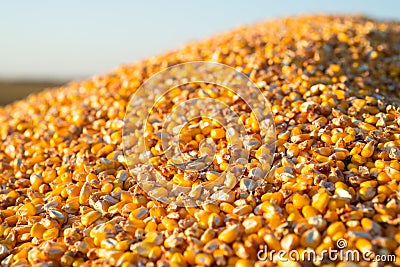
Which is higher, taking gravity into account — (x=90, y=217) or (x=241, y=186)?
(x=241, y=186)

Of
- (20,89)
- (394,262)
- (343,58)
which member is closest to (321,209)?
(394,262)

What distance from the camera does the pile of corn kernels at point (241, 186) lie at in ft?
5.56

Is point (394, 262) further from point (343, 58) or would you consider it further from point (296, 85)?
point (343, 58)

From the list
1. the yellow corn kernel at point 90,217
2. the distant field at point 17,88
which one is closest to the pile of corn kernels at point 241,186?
the yellow corn kernel at point 90,217

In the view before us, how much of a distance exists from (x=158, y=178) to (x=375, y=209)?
106 centimetres

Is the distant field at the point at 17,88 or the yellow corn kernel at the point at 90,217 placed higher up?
the distant field at the point at 17,88

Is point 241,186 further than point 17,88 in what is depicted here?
No

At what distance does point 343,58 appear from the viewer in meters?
3.53

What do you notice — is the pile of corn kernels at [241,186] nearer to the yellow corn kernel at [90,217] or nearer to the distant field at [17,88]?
the yellow corn kernel at [90,217]

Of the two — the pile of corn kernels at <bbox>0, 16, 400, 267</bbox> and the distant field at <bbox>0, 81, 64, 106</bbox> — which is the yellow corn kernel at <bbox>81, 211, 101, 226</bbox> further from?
the distant field at <bbox>0, 81, 64, 106</bbox>

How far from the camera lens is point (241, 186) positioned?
1991 mm

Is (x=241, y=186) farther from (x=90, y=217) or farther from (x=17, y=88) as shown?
(x=17, y=88)

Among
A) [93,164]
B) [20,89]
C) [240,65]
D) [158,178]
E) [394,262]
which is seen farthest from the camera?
[20,89]

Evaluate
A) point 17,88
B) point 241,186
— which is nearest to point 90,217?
point 241,186
